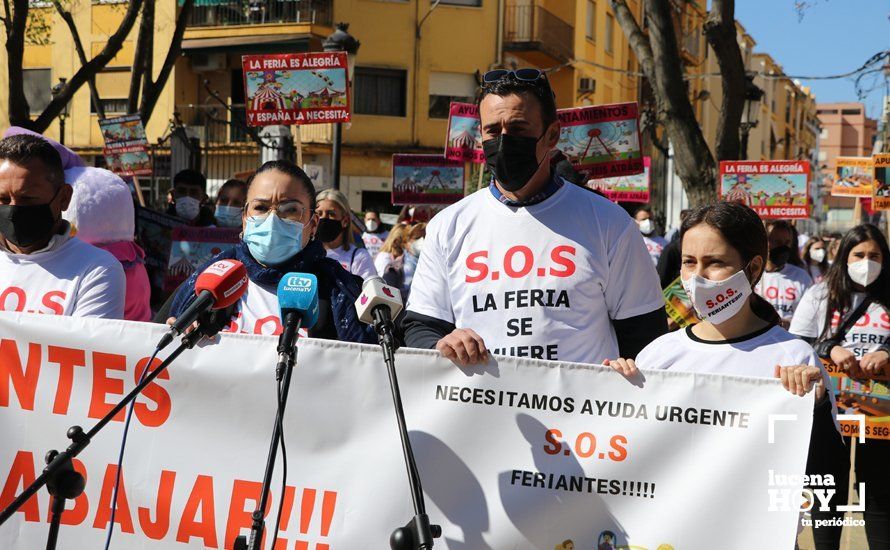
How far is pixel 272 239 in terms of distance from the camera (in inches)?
151

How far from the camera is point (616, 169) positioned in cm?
962

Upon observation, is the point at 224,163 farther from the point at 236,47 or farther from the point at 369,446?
the point at 369,446

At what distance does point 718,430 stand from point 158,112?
3047cm

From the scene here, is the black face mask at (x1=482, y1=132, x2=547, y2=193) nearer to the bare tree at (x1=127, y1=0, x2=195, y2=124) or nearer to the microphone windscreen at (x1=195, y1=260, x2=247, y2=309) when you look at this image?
the microphone windscreen at (x1=195, y1=260, x2=247, y2=309)

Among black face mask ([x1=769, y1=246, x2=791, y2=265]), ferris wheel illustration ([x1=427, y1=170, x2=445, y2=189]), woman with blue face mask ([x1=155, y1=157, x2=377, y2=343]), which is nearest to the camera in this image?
woman with blue face mask ([x1=155, y1=157, x2=377, y2=343])

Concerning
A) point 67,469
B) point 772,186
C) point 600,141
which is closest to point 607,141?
point 600,141

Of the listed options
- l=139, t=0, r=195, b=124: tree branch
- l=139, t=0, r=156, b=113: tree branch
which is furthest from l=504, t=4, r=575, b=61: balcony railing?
l=139, t=0, r=195, b=124: tree branch

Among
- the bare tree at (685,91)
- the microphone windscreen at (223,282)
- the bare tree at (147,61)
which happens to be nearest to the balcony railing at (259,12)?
the bare tree at (147,61)

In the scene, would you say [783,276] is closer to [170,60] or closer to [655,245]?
[655,245]

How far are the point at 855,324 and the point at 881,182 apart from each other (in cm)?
1077

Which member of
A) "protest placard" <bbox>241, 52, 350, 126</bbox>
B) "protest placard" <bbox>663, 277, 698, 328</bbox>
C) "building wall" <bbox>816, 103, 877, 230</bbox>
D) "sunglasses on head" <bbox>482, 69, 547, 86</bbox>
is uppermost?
"building wall" <bbox>816, 103, 877, 230</bbox>

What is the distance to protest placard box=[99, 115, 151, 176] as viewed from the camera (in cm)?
1466

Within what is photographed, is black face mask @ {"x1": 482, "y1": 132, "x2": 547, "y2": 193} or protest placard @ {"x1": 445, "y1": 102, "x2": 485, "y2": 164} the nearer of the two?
black face mask @ {"x1": 482, "y1": 132, "x2": 547, "y2": 193}

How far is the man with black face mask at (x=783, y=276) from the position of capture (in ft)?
30.2
